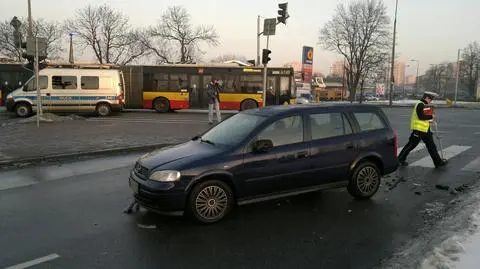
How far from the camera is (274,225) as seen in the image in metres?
5.55

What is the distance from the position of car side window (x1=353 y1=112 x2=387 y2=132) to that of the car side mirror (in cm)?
→ 185

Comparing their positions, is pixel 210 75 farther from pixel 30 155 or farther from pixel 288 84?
pixel 30 155

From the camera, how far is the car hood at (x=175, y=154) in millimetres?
5586

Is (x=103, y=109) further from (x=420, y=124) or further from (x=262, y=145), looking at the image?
(x=262, y=145)

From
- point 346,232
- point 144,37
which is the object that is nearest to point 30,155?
point 346,232

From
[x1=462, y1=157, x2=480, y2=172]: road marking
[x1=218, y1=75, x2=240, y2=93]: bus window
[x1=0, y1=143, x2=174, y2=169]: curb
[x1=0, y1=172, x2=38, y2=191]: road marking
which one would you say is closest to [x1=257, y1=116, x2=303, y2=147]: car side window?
[x1=0, y1=172, x2=38, y2=191]: road marking

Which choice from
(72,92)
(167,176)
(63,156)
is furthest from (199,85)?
(167,176)

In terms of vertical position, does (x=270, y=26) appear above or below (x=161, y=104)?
above

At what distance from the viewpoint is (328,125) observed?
6574mm

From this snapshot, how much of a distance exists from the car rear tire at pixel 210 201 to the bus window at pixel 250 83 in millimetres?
20057

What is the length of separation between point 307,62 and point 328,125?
16337mm

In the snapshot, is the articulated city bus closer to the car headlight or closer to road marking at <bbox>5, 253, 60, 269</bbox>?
the car headlight

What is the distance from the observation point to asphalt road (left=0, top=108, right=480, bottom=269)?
176 inches

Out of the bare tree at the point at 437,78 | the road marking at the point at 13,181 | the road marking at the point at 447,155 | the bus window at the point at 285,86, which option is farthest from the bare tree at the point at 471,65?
the road marking at the point at 13,181
